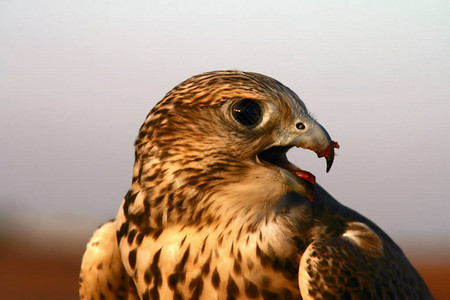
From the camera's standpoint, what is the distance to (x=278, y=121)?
2.74 metres

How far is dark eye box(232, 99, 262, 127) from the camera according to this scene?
274cm

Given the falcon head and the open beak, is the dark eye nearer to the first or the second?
the falcon head

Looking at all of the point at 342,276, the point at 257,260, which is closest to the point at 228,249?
the point at 257,260

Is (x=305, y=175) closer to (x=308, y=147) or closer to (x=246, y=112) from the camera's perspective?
(x=308, y=147)

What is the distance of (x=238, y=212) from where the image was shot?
2.67m

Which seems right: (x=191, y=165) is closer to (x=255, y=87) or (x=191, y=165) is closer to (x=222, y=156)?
(x=222, y=156)

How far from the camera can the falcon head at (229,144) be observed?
2.65 meters

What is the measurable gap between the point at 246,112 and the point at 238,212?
50 centimetres

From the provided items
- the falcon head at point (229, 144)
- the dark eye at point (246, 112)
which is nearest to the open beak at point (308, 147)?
the falcon head at point (229, 144)

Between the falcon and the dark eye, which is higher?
the dark eye

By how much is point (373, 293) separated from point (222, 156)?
39.0 inches

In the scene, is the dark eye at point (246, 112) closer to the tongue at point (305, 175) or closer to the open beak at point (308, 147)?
the open beak at point (308, 147)

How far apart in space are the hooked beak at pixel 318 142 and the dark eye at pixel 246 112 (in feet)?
0.78

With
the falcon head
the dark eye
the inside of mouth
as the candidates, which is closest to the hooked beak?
the falcon head
